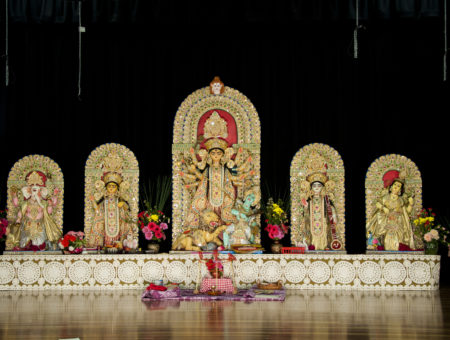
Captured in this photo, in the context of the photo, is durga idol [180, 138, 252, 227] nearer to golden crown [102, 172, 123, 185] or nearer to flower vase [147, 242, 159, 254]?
flower vase [147, 242, 159, 254]

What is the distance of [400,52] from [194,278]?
5.38 metres

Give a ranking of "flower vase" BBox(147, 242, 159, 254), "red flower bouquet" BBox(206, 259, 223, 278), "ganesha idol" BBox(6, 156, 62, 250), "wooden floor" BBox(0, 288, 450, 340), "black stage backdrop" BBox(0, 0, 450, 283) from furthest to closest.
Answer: "black stage backdrop" BBox(0, 0, 450, 283) < "ganesha idol" BBox(6, 156, 62, 250) < "flower vase" BBox(147, 242, 159, 254) < "red flower bouquet" BBox(206, 259, 223, 278) < "wooden floor" BBox(0, 288, 450, 340)

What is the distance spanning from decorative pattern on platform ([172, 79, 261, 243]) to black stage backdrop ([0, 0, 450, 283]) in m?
0.18

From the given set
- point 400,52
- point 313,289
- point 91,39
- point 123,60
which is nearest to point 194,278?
point 313,289

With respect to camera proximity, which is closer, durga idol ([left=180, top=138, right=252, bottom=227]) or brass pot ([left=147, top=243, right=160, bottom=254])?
brass pot ([left=147, top=243, right=160, bottom=254])

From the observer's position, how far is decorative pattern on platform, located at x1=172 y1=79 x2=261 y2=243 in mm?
9141

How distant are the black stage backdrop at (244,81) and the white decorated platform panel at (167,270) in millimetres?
829

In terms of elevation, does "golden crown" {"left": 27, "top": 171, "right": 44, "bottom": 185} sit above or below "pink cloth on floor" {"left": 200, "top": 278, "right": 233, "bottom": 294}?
above

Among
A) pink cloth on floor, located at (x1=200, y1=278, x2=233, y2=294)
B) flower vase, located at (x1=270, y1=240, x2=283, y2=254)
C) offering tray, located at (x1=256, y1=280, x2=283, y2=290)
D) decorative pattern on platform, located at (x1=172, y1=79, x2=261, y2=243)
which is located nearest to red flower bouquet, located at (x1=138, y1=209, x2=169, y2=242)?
decorative pattern on platform, located at (x1=172, y1=79, x2=261, y2=243)

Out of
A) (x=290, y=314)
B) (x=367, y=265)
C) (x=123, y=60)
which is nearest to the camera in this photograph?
(x=290, y=314)

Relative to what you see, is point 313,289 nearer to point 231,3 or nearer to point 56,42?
point 231,3

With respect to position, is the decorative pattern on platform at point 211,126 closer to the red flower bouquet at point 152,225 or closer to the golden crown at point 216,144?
the golden crown at point 216,144

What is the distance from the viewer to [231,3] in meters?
9.07

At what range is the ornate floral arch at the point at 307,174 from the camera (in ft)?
29.2
